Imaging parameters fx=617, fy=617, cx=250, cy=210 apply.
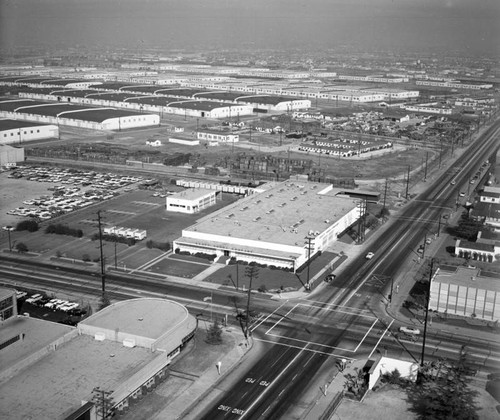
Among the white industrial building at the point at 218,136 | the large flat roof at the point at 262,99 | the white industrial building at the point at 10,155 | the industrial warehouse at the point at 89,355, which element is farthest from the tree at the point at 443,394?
the large flat roof at the point at 262,99

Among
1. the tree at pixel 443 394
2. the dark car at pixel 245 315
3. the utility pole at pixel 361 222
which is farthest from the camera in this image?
the utility pole at pixel 361 222

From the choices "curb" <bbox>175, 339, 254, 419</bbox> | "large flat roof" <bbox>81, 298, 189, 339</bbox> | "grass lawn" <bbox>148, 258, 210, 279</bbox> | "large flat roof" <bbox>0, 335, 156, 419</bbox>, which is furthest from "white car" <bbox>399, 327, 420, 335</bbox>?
"grass lawn" <bbox>148, 258, 210, 279</bbox>

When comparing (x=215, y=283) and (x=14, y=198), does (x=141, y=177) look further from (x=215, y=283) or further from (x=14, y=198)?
(x=215, y=283)

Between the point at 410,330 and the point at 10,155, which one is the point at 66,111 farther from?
the point at 410,330

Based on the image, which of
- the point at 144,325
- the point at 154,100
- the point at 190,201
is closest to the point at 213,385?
the point at 144,325

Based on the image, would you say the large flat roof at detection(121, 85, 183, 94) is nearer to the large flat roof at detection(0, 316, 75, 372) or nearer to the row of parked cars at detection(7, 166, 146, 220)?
the row of parked cars at detection(7, 166, 146, 220)

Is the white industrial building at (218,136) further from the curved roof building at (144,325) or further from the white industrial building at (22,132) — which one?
the curved roof building at (144,325)
